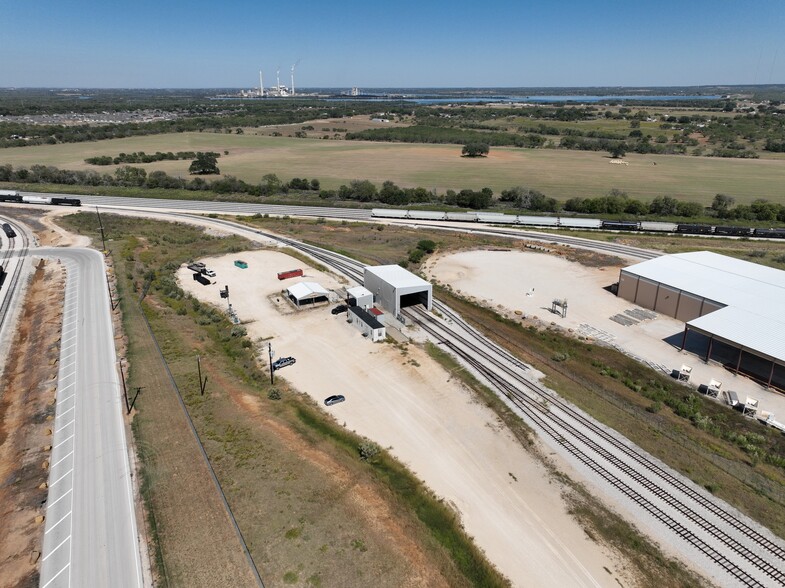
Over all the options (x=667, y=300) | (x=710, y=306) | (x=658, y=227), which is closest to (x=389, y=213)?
(x=658, y=227)

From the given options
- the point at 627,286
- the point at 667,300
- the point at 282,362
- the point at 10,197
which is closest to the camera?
the point at 282,362

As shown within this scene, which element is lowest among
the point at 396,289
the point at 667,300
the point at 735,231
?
the point at 667,300

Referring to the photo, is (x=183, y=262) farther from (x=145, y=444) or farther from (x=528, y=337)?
(x=528, y=337)

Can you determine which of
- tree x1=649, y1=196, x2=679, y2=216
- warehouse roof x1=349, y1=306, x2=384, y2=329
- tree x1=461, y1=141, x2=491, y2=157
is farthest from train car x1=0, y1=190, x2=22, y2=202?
tree x1=649, y1=196, x2=679, y2=216

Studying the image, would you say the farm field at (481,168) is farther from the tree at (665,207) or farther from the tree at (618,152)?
the tree at (665,207)

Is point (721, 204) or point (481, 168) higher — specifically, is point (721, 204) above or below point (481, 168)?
below

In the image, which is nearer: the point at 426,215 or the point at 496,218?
the point at 496,218

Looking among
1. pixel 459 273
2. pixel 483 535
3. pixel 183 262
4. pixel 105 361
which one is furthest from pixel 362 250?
pixel 483 535

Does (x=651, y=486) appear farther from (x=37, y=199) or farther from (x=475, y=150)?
(x=475, y=150)
